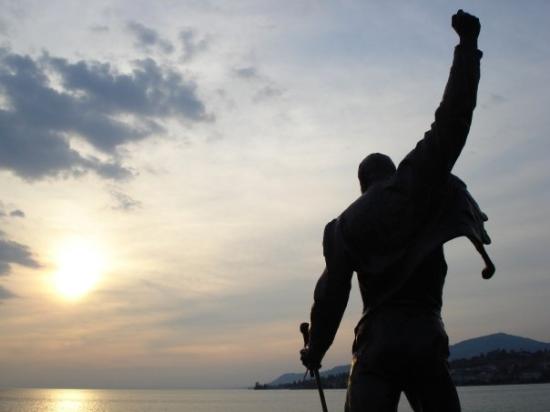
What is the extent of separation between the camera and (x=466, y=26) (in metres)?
5.03

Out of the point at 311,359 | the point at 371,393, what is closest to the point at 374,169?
the point at 311,359

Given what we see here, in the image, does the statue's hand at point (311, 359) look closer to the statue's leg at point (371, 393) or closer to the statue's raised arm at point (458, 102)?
the statue's leg at point (371, 393)

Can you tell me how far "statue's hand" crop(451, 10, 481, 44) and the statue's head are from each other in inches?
47.4

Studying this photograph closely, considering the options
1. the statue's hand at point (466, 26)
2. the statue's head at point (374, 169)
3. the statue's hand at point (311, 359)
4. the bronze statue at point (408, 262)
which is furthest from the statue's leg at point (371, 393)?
the statue's hand at point (466, 26)

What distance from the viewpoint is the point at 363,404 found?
16.6 ft

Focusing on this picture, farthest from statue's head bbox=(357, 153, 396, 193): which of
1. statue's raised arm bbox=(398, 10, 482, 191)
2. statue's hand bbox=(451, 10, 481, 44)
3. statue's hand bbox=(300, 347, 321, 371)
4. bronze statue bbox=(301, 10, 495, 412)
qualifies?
statue's hand bbox=(300, 347, 321, 371)

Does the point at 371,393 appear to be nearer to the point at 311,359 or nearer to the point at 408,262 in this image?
the point at 311,359

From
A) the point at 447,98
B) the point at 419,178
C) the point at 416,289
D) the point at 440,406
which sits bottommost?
the point at 440,406

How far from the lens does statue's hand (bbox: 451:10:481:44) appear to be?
5000mm

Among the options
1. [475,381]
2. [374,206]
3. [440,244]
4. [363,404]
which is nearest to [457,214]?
[440,244]

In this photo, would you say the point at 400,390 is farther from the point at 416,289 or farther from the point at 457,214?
the point at 457,214

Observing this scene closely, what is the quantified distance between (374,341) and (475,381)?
666 ft

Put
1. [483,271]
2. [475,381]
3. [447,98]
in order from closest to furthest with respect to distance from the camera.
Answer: [447,98] < [483,271] < [475,381]

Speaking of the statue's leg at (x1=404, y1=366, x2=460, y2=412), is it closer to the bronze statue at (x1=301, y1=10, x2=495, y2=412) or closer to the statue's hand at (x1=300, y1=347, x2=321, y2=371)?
the bronze statue at (x1=301, y1=10, x2=495, y2=412)
